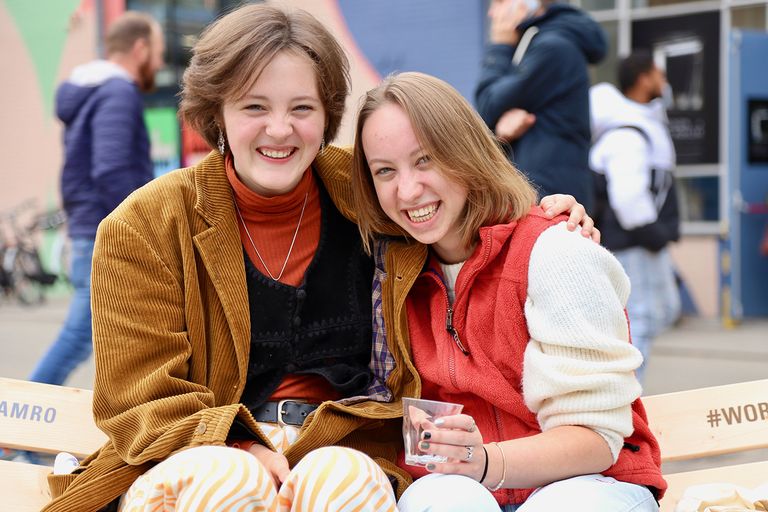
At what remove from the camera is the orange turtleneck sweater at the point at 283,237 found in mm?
2725

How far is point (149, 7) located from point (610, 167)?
316 inches

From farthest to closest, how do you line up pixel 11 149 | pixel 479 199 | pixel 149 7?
pixel 11 149 < pixel 149 7 < pixel 479 199

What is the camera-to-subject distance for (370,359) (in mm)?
2816

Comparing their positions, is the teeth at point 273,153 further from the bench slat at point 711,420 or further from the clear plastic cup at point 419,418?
the bench slat at point 711,420

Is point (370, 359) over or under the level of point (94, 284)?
under

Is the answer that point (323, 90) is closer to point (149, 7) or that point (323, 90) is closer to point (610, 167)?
point (610, 167)

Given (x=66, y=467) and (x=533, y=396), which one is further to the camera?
(x=66, y=467)

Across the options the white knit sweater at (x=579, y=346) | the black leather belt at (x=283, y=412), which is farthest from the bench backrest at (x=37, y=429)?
the white knit sweater at (x=579, y=346)

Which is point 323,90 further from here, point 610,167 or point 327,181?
point 610,167

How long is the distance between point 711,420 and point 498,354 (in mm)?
917

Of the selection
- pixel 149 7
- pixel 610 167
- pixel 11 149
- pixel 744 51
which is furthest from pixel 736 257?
pixel 11 149

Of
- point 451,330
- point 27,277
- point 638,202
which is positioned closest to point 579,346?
point 451,330

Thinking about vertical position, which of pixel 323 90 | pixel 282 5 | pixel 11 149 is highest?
pixel 282 5

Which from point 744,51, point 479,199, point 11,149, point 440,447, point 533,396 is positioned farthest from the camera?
point 11,149
